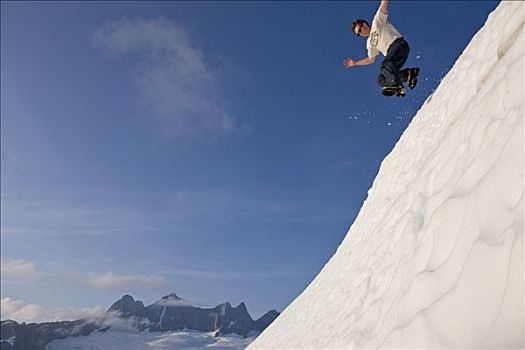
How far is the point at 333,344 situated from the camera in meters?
5.38

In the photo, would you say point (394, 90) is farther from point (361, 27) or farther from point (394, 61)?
point (361, 27)

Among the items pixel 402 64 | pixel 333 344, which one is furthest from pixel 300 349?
pixel 402 64

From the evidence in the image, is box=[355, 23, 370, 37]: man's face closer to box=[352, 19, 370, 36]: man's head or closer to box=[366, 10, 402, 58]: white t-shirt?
box=[352, 19, 370, 36]: man's head

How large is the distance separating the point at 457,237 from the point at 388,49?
17.1 ft

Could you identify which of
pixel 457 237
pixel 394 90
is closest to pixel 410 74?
pixel 394 90

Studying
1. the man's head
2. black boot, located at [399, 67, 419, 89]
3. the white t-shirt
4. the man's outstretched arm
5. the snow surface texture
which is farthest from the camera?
the man's head

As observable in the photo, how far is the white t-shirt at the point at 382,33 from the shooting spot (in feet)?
25.7

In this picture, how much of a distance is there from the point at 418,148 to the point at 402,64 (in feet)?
4.67

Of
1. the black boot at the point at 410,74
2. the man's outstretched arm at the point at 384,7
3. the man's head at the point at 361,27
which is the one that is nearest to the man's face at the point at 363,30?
the man's head at the point at 361,27

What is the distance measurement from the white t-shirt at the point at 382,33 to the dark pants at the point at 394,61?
0.13 metres

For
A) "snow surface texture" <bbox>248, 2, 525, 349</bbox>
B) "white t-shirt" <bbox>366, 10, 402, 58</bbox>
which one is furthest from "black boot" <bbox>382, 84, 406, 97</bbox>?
"snow surface texture" <bbox>248, 2, 525, 349</bbox>

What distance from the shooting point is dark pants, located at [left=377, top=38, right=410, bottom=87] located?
25.3 feet

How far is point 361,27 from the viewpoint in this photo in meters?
8.30

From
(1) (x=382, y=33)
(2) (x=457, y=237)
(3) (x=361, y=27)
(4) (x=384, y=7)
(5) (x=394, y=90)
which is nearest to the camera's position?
(2) (x=457, y=237)
